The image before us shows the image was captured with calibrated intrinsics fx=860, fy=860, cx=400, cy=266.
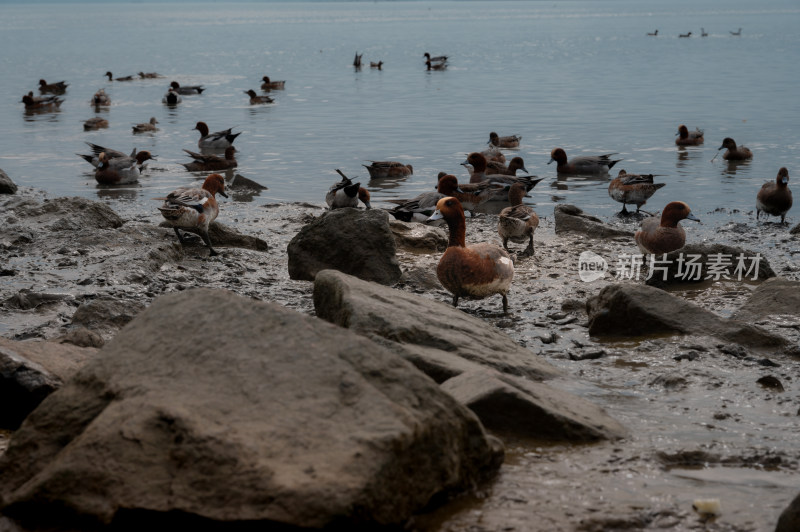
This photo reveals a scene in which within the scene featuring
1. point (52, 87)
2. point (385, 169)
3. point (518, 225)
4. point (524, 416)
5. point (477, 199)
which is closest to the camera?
point (524, 416)

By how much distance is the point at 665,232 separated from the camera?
404 inches

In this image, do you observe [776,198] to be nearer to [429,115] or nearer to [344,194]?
[344,194]

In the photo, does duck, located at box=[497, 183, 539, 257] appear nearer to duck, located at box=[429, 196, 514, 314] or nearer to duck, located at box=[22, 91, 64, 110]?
duck, located at box=[429, 196, 514, 314]

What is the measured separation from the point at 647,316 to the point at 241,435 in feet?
15.4

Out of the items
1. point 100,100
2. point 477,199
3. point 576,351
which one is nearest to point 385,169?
point 477,199

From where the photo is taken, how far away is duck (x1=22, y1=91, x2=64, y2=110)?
31906mm

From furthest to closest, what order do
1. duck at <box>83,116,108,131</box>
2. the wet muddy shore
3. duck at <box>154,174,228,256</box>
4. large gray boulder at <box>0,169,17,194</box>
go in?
duck at <box>83,116,108,131</box>, large gray boulder at <box>0,169,17,194</box>, duck at <box>154,174,228,256</box>, the wet muddy shore

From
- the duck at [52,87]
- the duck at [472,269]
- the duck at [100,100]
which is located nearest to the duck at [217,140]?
the duck at [100,100]

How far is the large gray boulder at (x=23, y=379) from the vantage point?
517cm

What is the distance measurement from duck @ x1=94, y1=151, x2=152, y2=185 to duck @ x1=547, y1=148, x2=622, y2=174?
9.00 meters

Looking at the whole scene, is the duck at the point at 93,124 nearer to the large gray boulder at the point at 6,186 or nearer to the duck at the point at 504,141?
the large gray boulder at the point at 6,186

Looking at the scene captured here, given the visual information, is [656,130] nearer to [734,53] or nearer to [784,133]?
[784,133]

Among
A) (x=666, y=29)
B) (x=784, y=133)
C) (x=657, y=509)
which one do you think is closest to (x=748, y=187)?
(x=784, y=133)

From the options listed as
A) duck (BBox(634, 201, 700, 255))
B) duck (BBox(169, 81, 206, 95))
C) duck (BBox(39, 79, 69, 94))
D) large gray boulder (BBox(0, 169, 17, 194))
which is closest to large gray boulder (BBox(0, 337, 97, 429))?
duck (BBox(634, 201, 700, 255))
